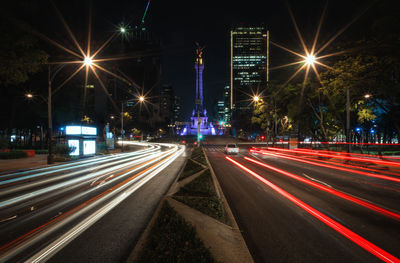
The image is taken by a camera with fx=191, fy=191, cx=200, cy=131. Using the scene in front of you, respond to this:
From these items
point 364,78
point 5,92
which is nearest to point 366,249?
point 364,78

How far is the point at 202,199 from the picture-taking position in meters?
6.44

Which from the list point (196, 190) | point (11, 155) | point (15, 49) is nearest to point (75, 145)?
point (11, 155)

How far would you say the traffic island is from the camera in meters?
3.29

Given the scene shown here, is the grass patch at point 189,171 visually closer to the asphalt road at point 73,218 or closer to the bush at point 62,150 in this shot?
the asphalt road at point 73,218

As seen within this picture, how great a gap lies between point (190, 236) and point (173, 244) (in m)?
0.47

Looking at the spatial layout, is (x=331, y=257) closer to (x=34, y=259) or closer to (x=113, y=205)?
(x=34, y=259)

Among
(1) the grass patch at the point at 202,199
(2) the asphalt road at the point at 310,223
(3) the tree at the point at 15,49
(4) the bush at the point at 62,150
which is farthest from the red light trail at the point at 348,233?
(4) the bush at the point at 62,150

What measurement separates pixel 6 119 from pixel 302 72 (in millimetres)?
51378

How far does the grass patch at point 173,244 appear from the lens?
318 centimetres

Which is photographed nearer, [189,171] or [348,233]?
[348,233]

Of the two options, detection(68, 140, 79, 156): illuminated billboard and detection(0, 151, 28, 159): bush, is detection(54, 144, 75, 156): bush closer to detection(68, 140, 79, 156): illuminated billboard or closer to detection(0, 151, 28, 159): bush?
detection(68, 140, 79, 156): illuminated billboard

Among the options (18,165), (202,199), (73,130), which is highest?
(73,130)

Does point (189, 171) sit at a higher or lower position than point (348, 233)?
higher

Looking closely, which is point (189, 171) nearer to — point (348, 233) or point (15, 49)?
point (348, 233)
